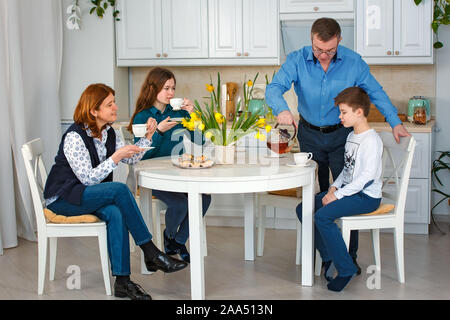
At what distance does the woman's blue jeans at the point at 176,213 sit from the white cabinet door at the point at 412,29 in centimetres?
191

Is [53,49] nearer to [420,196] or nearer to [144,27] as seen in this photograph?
[144,27]

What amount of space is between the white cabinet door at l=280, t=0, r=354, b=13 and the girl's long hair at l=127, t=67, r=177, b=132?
1.37m

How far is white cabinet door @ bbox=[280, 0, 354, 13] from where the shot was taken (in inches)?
177

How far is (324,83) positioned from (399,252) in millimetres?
Result: 1001

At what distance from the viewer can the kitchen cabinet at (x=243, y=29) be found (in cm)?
460

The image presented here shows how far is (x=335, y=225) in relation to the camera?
3.14m

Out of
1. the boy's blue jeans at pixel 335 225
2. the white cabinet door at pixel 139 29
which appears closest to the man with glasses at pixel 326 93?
the boy's blue jeans at pixel 335 225

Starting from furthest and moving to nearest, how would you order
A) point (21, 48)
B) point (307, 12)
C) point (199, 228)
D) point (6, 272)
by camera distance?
point (307, 12) → point (21, 48) → point (6, 272) → point (199, 228)

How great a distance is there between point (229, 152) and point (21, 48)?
74.7 inches

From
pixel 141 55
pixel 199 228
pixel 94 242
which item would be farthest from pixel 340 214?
pixel 141 55

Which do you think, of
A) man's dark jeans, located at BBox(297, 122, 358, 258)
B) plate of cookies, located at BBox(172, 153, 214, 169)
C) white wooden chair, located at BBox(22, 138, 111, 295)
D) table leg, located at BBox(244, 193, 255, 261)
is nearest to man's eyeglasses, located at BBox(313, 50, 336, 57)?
man's dark jeans, located at BBox(297, 122, 358, 258)

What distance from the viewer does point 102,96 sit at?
10.3 ft

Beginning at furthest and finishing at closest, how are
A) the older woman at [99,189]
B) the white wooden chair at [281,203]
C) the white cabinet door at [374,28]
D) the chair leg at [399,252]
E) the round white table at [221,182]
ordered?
the white cabinet door at [374,28] < the white wooden chair at [281,203] < the chair leg at [399,252] < the older woman at [99,189] < the round white table at [221,182]

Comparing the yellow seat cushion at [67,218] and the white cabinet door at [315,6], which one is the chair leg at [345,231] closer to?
the yellow seat cushion at [67,218]
